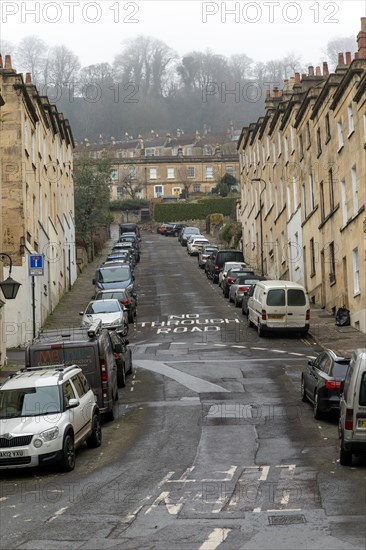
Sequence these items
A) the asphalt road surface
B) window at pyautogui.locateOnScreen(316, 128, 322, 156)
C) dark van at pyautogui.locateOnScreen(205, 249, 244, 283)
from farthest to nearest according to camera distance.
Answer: dark van at pyautogui.locateOnScreen(205, 249, 244, 283) → window at pyautogui.locateOnScreen(316, 128, 322, 156) → the asphalt road surface

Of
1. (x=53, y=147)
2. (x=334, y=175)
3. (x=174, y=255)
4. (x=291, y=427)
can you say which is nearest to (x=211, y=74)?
(x=174, y=255)

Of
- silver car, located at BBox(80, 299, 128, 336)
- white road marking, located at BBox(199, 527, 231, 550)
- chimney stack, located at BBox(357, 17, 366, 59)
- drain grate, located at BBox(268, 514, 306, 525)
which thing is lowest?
silver car, located at BBox(80, 299, 128, 336)

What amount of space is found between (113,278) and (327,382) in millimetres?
27005

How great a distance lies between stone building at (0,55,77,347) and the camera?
118 ft

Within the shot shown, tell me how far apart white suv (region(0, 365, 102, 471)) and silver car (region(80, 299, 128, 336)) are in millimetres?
13969

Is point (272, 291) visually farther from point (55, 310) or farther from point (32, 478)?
point (32, 478)

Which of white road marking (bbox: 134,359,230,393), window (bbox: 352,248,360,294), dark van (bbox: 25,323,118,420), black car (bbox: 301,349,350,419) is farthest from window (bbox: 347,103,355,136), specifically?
dark van (bbox: 25,323,118,420)

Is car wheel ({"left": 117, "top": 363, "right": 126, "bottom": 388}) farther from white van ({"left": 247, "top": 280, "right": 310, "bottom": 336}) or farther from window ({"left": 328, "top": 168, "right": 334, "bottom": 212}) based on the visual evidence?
window ({"left": 328, "top": 168, "right": 334, "bottom": 212})

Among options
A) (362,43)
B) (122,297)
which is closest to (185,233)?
(122,297)

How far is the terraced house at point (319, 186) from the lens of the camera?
116 feet

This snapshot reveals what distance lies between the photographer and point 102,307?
1373 inches

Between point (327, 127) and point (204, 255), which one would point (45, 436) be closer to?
point (327, 127)

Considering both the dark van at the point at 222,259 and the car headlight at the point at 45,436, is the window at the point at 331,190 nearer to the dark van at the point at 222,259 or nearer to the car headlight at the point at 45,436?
the dark van at the point at 222,259

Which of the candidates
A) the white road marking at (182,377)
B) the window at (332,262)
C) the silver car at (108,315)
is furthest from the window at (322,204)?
the white road marking at (182,377)
